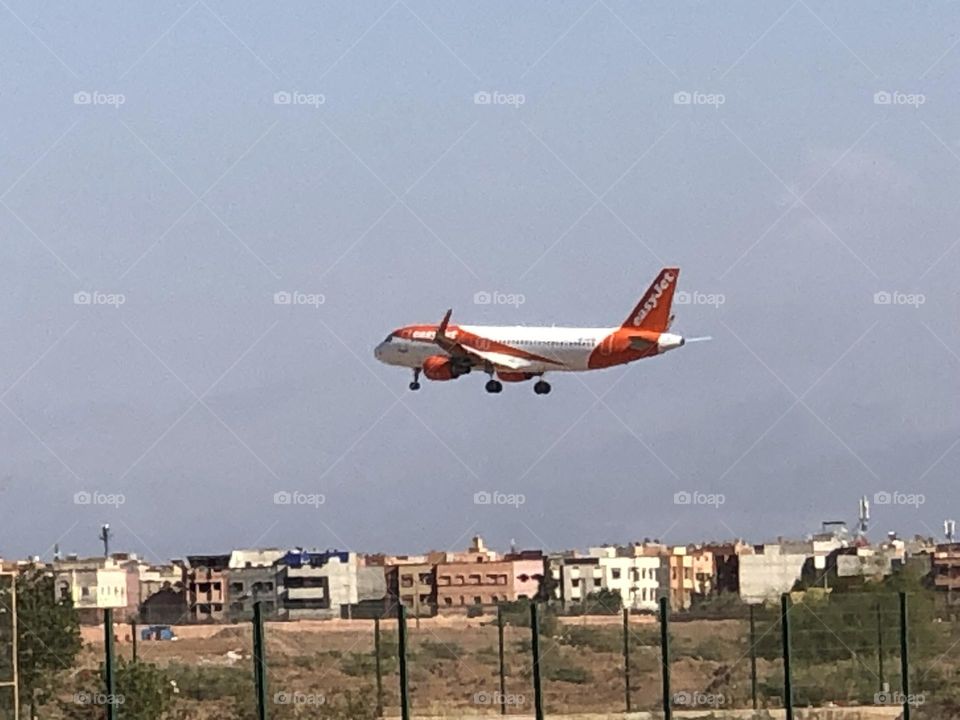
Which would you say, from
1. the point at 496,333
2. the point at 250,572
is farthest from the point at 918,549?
the point at 496,333

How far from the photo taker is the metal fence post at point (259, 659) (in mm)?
24625

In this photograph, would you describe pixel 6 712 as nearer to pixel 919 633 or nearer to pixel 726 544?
pixel 919 633

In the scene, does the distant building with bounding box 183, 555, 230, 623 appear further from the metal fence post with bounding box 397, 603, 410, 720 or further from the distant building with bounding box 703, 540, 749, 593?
the metal fence post with bounding box 397, 603, 410, 720

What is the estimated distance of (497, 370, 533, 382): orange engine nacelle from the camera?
69.5 metres

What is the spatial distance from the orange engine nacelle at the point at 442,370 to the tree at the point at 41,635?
25307mm

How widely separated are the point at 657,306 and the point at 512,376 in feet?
16.3

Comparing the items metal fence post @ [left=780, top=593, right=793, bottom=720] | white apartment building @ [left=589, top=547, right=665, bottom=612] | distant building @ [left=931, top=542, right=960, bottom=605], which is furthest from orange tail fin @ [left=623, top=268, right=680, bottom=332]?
white apartment building @ [left=589, top=547, right=665, bottom=612]

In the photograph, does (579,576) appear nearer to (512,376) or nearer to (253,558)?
(253,558)

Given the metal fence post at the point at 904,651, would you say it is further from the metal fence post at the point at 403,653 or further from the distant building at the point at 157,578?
the distant building at the point at 157,578

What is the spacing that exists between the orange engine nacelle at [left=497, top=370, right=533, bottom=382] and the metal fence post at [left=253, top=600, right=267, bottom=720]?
44.4 m

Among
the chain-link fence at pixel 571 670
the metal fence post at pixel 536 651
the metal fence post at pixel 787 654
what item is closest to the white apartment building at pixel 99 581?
the chain-link fence at pixel 571 670

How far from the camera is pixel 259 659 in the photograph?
81.3 feet

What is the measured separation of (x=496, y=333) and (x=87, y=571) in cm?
4342

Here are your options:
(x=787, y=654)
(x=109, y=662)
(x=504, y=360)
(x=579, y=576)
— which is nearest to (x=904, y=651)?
(x=787, y=654)
